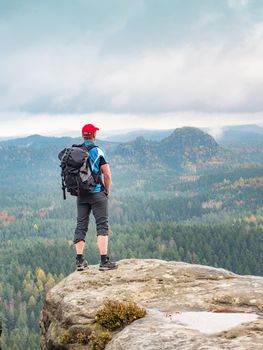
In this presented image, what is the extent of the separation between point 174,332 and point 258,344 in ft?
7.37

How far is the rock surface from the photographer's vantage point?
10.7 metres

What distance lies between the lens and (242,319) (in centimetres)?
1191

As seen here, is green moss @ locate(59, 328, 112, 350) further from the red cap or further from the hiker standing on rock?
the red cap

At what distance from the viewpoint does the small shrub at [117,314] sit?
12922 millimetres

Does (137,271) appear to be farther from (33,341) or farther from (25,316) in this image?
(25,316)

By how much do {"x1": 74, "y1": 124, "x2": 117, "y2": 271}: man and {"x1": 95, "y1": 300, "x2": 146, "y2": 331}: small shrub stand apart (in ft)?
14.4

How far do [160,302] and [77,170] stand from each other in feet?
19.7

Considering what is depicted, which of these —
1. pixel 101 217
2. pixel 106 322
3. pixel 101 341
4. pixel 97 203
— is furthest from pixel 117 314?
pixel 97 203

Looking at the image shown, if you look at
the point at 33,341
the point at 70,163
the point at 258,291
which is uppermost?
the point at 70,163

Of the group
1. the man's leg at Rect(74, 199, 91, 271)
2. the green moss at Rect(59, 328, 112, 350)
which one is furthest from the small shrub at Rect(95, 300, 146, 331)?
the man's leg at Rect(74, 199, 91, 271)

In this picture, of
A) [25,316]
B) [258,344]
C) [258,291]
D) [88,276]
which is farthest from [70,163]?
[25,316]

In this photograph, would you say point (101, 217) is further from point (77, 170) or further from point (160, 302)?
point (160, 302)

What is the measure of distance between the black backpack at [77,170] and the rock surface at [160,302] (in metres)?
3.81

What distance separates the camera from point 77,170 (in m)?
16.8
